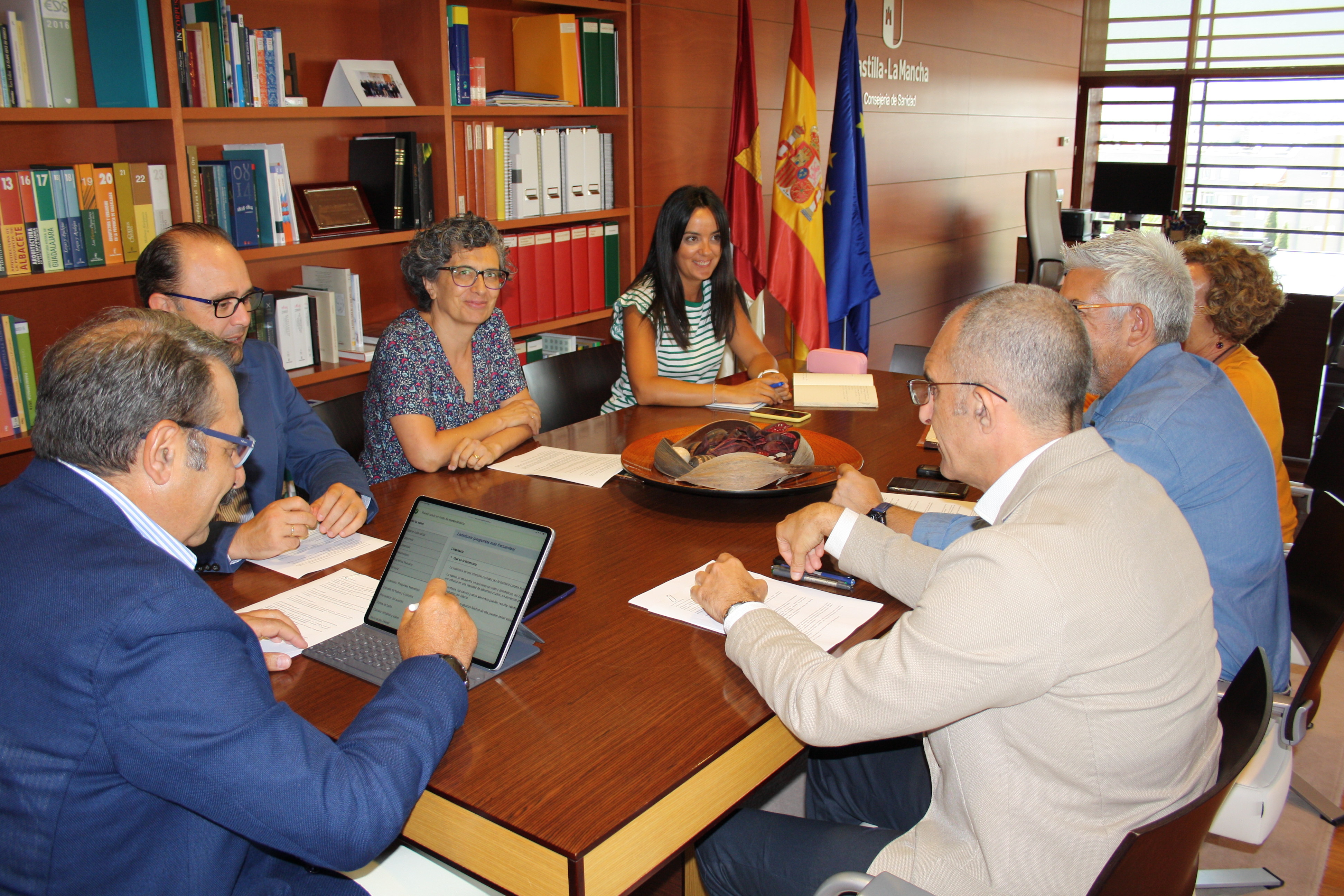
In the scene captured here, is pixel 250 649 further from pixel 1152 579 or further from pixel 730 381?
pixel 730 381

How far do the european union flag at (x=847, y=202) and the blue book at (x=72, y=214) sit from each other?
3395 millimetres

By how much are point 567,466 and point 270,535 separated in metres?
0.73

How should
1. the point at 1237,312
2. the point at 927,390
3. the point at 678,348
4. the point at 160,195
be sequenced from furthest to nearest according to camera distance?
the point at 678,348, the point at 160,195, the point at 1237,312, the point at 927,390

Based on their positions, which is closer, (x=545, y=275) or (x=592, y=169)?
(x=545, y=275)

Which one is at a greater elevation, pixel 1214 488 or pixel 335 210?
pixel 335 210

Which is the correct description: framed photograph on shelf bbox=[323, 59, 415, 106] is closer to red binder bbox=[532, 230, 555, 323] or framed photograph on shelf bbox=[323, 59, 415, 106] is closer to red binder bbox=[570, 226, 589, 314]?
red binder bbox=[532, 230, 555, 323]

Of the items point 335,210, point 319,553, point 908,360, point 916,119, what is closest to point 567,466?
point 319,553

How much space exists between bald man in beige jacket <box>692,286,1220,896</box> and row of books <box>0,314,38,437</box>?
2137mm

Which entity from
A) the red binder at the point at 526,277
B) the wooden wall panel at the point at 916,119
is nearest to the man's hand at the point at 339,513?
the red binder at the point at 526,277

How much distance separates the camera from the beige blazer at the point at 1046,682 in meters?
1.10

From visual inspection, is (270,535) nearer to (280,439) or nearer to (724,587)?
(280,439)

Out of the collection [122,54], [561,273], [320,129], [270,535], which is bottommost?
[270,535]

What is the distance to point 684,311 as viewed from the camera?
130 inches

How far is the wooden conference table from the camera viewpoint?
3.43 feet
